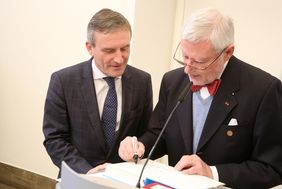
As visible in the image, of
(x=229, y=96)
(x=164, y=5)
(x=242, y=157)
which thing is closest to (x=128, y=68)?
(x=229, y=96)

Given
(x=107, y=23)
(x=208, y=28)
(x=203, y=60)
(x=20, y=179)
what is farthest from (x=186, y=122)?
(x=20, y=179)

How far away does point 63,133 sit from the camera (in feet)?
5.94

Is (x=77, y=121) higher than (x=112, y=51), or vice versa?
(x=112, y=51)

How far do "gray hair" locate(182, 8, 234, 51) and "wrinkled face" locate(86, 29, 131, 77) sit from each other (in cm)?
32

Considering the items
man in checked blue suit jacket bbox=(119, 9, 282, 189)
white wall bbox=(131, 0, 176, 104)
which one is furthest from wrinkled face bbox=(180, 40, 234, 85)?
white wall bbox=(131, 0, 176, 104)

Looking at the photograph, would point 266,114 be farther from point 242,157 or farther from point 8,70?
point 8,70

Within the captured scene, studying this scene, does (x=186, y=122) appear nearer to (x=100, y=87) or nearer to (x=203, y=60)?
(x=203, y=60)

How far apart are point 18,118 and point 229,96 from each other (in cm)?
250

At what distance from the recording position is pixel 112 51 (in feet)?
5.72

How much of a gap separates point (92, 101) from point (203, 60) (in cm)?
53

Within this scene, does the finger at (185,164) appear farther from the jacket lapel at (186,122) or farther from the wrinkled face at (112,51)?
the wrinkled face at (112,51)

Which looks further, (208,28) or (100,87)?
(100,87)

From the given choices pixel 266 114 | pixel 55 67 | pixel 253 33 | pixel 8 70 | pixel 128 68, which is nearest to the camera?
pixel 266 114

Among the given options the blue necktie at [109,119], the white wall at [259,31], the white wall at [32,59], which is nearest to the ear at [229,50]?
the blue necktie at [109,119]
